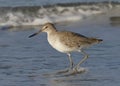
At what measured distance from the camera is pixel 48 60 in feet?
34.3

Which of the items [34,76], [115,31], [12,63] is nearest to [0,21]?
[115,31]

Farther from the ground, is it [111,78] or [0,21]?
[0,21]

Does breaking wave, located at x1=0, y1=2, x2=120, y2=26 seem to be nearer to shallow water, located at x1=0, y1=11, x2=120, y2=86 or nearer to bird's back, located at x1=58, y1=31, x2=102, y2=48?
shallow water, located at x1=0, y1=11, x2=120, y2=86

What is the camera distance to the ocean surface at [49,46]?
365 inches

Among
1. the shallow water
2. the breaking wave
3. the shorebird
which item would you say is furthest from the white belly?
the breaking wave

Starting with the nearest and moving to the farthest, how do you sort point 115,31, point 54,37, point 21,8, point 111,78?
point 111,78, point 54,37, point 115,31, point 21,8

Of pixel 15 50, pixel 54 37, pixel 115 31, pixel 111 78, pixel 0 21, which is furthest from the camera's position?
pixel 0 21

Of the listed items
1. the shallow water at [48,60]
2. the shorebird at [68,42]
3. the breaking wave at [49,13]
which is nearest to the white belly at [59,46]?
the shorebird at [68,42]

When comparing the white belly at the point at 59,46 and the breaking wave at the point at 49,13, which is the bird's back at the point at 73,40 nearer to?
the white belly at the point at 59,46

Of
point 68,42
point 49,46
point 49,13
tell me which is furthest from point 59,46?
point 49,13

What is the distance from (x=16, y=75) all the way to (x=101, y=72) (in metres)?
1.39

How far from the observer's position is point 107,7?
52.3ft

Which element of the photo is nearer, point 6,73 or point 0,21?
point 6,73

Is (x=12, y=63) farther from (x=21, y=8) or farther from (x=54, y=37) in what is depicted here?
(x=21, y=8)
